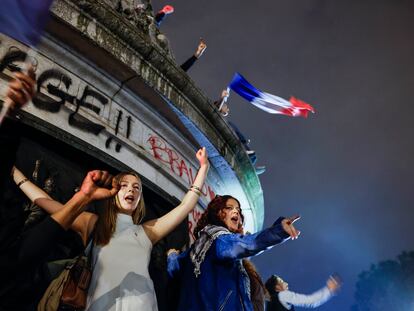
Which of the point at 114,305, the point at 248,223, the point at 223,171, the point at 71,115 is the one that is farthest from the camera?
the point at 248,223

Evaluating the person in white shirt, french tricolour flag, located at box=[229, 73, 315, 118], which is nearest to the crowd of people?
the person in white shirt

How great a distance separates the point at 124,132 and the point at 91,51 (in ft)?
3.58

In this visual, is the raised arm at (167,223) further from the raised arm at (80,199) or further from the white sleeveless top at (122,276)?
the raised arm at (80,199)

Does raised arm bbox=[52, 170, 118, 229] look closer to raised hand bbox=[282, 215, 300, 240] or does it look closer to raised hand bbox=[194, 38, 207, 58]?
raised hand bbox=[282, 215, 300, 240]

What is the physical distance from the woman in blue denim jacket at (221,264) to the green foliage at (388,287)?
24865mm

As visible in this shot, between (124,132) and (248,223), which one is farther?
(248,223)

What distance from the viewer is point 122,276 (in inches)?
132

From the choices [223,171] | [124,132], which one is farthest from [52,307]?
[223,171]

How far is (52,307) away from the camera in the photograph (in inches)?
128

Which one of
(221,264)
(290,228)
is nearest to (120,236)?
(221,264)

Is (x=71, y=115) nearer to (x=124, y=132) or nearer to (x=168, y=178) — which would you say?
(x=124, y=132)

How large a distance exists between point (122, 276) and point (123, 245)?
10.1 inches

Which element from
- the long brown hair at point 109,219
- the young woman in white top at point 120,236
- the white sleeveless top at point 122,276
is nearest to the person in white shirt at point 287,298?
the young woman in white top at point 120,236

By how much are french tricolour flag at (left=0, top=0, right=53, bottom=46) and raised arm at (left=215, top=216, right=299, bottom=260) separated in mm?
1999
